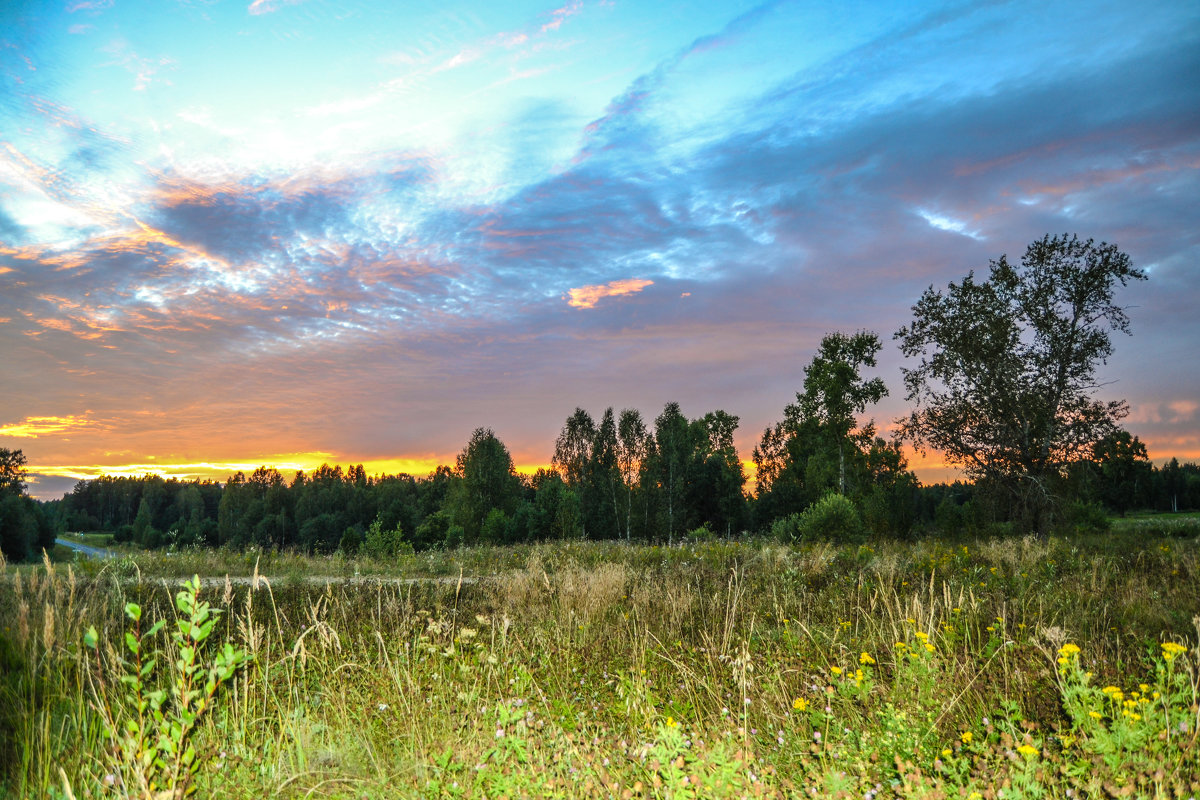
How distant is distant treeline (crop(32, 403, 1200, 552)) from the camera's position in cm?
2120

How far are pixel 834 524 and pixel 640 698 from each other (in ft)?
43.5

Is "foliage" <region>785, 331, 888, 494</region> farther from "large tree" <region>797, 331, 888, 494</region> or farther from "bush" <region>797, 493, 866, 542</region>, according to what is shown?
"bush" <region>797, 493, 866, 542</region>

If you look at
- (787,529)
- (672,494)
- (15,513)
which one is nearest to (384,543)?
(787,529)

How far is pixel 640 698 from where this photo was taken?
4.52 m

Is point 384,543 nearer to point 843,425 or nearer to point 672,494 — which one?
point 843,425

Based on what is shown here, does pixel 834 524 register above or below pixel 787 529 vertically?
above

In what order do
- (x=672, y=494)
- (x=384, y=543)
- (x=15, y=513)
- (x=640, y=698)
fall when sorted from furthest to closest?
(x=15, y=513) < (x=672, y=494) < (x=384, y=543) < (x=640, y=698)

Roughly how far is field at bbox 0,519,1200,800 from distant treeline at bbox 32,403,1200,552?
10.9 metres

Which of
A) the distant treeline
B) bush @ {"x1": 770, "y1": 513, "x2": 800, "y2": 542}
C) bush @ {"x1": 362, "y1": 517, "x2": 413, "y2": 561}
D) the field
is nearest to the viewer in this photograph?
the field

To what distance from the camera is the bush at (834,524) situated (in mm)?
16188

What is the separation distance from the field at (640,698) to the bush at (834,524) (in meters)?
7.75

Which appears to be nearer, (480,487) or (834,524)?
(834,524)

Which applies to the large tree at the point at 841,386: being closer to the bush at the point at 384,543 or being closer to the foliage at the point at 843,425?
the foliage at the point at 843,425

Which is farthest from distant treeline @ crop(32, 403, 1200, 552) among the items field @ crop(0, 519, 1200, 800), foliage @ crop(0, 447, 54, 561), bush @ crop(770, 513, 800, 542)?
foliage @ crop(0, 447, 54, 561)
